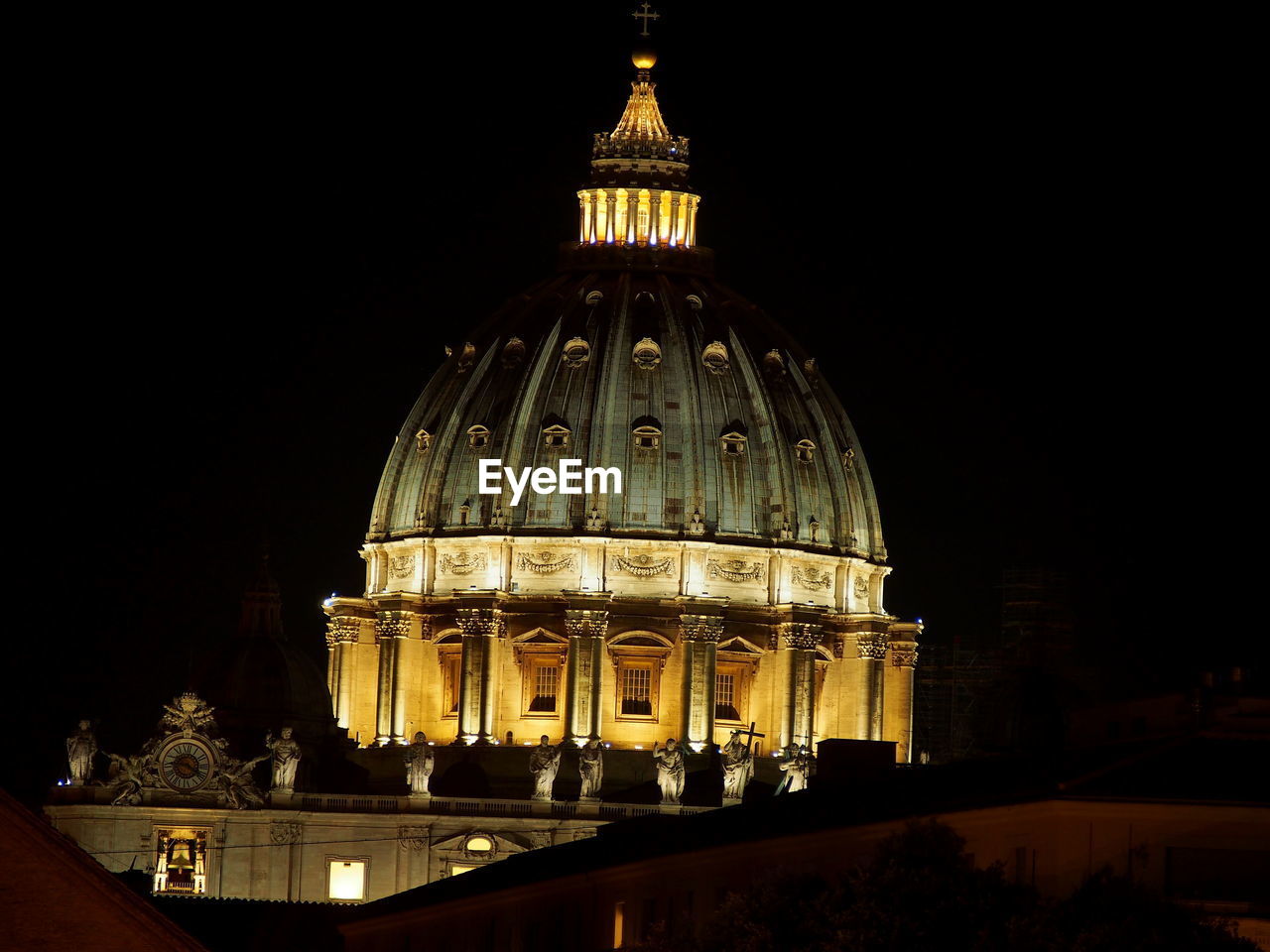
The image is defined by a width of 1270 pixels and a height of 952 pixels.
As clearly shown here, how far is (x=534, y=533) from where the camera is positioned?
141m

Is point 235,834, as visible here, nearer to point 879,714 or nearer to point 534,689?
point 534,689

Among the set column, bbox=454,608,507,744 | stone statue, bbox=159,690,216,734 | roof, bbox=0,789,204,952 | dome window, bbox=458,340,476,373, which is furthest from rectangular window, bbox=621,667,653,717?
roof, bbox=0,789,204,952

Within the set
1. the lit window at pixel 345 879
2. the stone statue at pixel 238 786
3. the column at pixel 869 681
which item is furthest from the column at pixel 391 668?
the lit window at pixel 345 879

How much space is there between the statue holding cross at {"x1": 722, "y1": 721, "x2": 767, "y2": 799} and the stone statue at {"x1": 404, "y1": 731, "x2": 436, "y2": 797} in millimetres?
8655

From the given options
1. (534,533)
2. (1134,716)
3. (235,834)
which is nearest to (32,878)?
(1134,716)

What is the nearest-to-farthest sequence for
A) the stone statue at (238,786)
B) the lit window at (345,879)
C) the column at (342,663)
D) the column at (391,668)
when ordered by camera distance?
the lit window at (345,879) < the stone statue at (238,786) < the column at (391,668) < the column at (342,663)

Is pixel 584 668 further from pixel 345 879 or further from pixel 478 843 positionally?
pixel 345 879

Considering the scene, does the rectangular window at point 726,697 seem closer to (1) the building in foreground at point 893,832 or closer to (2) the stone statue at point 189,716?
(2) the stone statue at point 189,716

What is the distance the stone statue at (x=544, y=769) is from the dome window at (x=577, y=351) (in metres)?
15.5

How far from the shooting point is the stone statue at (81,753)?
416 ft

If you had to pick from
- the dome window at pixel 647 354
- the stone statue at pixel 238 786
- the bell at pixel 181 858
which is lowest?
the bell at pixel 181 858

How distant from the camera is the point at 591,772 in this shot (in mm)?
128625

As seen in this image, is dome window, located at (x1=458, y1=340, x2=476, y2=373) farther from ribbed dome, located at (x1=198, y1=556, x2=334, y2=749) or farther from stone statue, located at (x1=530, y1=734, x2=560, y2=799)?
stone statue, located at (x1=530, y1=734, x2=560, y2=799)

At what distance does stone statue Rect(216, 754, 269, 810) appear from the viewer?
417ft
